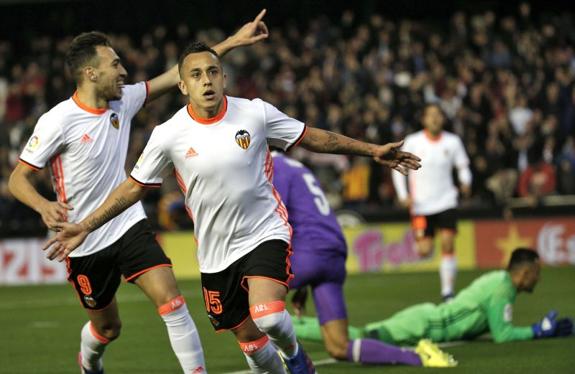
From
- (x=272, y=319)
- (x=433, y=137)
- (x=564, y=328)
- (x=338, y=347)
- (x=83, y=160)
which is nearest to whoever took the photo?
(x=272, y=319)

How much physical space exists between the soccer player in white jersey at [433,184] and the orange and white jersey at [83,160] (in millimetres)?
7262

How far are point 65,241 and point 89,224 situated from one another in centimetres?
19

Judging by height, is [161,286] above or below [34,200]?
below

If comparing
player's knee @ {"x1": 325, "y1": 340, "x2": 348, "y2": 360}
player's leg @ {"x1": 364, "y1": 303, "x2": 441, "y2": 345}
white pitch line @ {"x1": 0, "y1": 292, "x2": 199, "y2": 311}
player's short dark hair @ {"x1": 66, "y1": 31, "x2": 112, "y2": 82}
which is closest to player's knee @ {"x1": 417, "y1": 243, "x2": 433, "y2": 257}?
white pitch line @ {"x1": 0, "y1": 292, "x2": 199, "y2": 311}

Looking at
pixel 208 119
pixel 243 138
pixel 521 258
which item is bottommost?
pixel 521 258

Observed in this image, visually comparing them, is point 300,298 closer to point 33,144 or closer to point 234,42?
point 234,42

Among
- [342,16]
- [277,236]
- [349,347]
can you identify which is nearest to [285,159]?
[349,347]

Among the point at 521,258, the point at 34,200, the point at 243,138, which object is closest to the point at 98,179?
the point at 34,200

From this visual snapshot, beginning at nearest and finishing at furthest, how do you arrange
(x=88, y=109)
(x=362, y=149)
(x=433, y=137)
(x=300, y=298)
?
(x=362, y=149) → (x=88, y=109) → (x=300, y=298) → (x=433, y=137)

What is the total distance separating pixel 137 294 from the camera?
18172 millimetres

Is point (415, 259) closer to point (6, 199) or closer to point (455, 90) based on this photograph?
point (455, 90)

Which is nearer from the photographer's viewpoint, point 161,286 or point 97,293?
point 161,286

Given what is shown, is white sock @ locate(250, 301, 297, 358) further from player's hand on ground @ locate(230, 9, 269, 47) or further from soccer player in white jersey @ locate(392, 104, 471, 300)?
soccer player in white jersey @ locate(392, 104, 471, 300)

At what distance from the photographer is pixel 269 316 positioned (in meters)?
7.03
